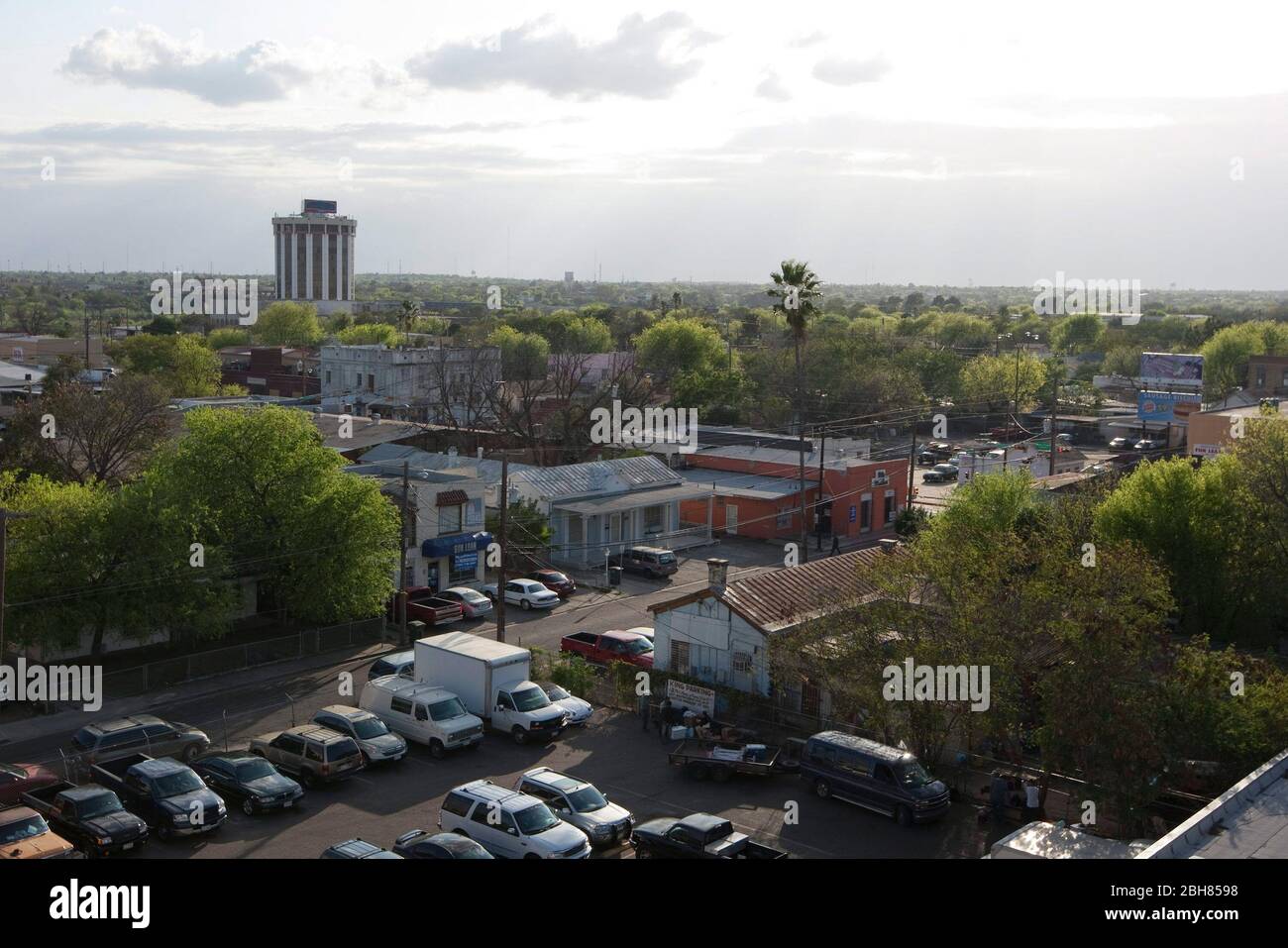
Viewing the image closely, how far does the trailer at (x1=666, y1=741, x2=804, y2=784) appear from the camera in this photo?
22359 mm

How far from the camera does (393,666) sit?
2766cm

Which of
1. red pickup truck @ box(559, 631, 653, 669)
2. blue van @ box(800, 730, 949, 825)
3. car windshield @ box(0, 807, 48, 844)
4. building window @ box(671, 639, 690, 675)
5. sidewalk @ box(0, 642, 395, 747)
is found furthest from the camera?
red pickup truck @ box(559, 631, 653, 669)

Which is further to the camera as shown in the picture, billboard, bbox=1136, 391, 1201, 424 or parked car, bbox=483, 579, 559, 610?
billboard, bbox=1136, 391, 1201, 424

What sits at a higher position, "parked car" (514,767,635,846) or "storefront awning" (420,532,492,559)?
"storefront awning" (420,532,492,559)

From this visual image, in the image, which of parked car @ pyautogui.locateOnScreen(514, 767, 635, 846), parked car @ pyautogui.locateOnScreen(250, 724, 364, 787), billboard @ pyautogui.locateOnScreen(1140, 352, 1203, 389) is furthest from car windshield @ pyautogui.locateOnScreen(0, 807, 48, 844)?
billboard @ pyautogui.locateOnScreen(1140, 352, 1203, 389)

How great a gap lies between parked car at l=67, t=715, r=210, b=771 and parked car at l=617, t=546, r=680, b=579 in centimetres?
1930

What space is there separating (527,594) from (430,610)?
11.8ft

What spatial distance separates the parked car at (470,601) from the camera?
112ft

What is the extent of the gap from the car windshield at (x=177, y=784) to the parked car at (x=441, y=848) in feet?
15.0

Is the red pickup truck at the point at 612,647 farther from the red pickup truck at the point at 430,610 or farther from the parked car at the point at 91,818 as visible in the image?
the parked car at the point at 91,818

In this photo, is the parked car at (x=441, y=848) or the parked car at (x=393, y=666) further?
the parked car at (x=393, y=666)

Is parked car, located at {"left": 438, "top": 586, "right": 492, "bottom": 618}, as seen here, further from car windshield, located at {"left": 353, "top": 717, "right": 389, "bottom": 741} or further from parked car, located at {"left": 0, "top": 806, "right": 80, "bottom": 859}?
parked car, located at {"left": 0, "top": 806, "right": 80, "bottom": 859}

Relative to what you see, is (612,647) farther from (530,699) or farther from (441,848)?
(441,848)

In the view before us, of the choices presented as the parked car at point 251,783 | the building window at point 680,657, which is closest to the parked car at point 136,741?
the parked car at point 251,783
